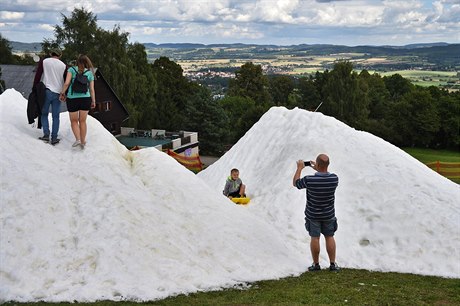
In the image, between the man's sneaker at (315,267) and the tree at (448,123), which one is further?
the tree at (448,123)

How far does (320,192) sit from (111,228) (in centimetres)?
403

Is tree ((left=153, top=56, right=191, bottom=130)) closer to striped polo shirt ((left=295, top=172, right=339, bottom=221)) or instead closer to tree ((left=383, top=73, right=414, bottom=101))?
tree ((left=383, top=73, right=414, bottom=101))

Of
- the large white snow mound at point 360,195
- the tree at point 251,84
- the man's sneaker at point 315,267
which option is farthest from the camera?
the tree at point 251,84

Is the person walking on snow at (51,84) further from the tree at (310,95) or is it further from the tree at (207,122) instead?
the tree at (310,95)

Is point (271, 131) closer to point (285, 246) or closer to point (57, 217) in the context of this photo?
point (285, 246)

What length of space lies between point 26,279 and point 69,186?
260 centimetres

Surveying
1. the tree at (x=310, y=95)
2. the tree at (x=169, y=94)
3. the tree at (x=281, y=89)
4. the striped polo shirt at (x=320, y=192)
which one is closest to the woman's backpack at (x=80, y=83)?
the striped polo shirt at (x=320, y=192)

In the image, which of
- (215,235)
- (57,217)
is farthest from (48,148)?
(215,235)

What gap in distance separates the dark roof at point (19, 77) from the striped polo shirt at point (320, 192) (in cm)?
4408

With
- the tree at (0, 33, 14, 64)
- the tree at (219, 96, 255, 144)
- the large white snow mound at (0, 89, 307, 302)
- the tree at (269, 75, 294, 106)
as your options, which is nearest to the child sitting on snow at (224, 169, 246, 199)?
the large white snow mound at (0, 89, 307, 302)

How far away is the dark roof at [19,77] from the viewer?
159ft

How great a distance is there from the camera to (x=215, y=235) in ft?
33.5

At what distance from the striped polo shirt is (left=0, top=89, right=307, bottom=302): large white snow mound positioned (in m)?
1.45

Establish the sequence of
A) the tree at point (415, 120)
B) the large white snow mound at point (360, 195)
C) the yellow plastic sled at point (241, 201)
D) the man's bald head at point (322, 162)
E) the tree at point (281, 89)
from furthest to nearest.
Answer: the tree at point (281, 89) → the tree at point (415, 120) → the yellow plastic sled at point (241, 201) → the large white snow mound at point (360, 195) → the man's bald head at point (322, 162)
